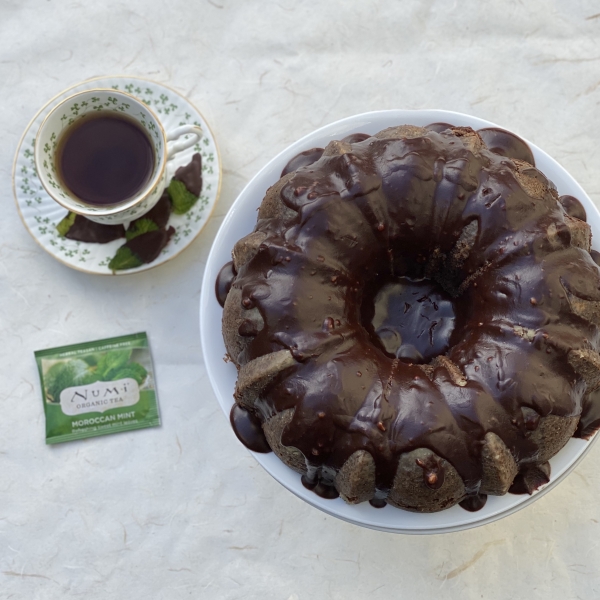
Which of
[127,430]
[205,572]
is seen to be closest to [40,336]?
[127,430]

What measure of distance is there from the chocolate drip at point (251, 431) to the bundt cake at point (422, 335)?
7 cm

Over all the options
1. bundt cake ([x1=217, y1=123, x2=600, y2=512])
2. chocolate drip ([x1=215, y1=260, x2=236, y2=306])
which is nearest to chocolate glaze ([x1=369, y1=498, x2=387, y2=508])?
bundt cake ([x1=217, y1=123, x2=600, y2=512])

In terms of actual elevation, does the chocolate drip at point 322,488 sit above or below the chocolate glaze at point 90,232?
below

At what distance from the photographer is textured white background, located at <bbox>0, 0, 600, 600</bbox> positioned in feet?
5.73

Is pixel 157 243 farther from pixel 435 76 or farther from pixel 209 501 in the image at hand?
pixel 435 76

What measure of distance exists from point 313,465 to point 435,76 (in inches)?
48.8

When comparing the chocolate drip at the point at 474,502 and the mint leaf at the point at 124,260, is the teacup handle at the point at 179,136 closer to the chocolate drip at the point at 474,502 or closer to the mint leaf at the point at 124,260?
the mint leaf at the point at 124,260

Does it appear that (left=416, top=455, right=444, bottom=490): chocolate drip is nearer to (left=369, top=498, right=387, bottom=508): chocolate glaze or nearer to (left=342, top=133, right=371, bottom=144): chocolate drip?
(left=369, top=498, right=387, bottom=508): chocolate glaze

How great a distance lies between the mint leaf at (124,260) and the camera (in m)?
1.72

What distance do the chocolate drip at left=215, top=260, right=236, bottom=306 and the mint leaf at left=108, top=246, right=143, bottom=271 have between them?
14.9 inches

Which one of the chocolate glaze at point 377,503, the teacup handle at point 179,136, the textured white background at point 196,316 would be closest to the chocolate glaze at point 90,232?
the textured white background at point 196,316

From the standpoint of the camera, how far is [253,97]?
1848 millimetres

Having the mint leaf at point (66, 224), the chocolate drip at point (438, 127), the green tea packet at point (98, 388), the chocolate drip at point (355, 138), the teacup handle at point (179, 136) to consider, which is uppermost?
the chocolate drip at point (438, 127)

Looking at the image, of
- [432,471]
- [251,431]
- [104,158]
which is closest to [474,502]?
[432,471]
